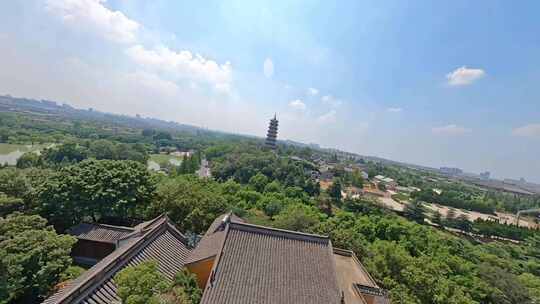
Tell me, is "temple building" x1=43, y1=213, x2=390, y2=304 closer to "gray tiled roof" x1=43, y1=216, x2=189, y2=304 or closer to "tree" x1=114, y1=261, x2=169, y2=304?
"gray tiled roof" x1=43, y1=216, x2=189, y2=304

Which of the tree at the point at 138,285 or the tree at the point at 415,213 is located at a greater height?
the tree at the point at 138,285

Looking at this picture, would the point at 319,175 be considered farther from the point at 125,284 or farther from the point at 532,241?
the point at 125,284

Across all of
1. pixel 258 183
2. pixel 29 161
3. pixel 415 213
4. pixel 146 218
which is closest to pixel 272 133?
pixel 258 183

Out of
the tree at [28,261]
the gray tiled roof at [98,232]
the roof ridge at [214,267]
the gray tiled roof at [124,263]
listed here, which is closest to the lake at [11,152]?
the gray tiled roof at [98,232]

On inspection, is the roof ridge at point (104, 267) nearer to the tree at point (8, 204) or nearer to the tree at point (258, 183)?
the tree at point (8, 204)

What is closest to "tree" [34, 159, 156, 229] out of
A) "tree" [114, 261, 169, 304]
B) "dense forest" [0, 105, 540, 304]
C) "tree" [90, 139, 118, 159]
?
"dense forest" [0, 105, 540, 304]

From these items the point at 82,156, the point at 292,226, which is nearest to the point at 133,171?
the point at 292,226
